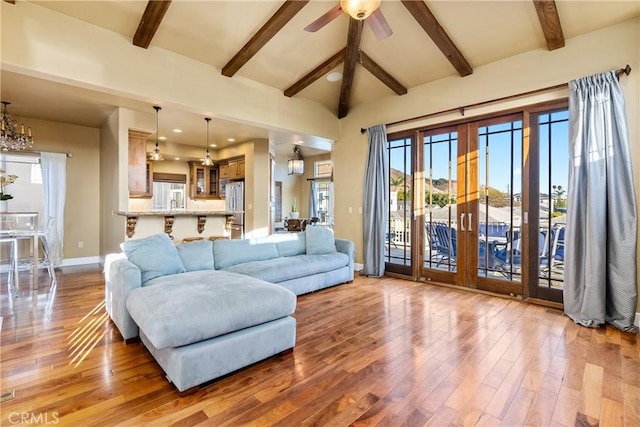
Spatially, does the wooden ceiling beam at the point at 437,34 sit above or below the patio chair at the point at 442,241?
A: above

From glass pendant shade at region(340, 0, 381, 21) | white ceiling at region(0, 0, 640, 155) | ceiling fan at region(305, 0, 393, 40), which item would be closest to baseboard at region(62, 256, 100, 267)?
white ceiling at region(0, 0, 640, 155)

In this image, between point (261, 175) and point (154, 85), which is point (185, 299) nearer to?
point (154, 85)

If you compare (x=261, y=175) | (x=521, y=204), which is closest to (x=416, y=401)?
(x=521, y=204)

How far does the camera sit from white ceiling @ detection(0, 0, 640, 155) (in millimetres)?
3176

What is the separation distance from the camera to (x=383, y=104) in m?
5.33

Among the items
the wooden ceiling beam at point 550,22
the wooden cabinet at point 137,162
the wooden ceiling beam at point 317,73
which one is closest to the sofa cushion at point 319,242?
the wooden ceiling beam at point 317,73

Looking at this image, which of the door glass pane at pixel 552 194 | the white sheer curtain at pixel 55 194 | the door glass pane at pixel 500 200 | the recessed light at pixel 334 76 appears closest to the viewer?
the door glass pane at pixel 552 194

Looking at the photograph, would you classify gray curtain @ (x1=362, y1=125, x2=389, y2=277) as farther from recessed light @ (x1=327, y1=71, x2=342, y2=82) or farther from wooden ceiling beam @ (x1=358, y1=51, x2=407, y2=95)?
recessed light @ (x1=327, y1=71, x2=342, y2=82)

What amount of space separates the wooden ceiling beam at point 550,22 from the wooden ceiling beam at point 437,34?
0.89 meters

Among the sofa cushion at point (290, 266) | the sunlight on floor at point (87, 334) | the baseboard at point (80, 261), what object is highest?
the sofa cushion at point (290, 266)

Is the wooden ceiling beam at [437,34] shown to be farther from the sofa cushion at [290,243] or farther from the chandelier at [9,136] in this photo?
the chandelier at [9,136]

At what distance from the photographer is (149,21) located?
3182 millimetres

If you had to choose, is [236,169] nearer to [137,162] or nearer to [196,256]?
[137,162]

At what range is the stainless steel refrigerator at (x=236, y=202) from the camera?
7.42 m
